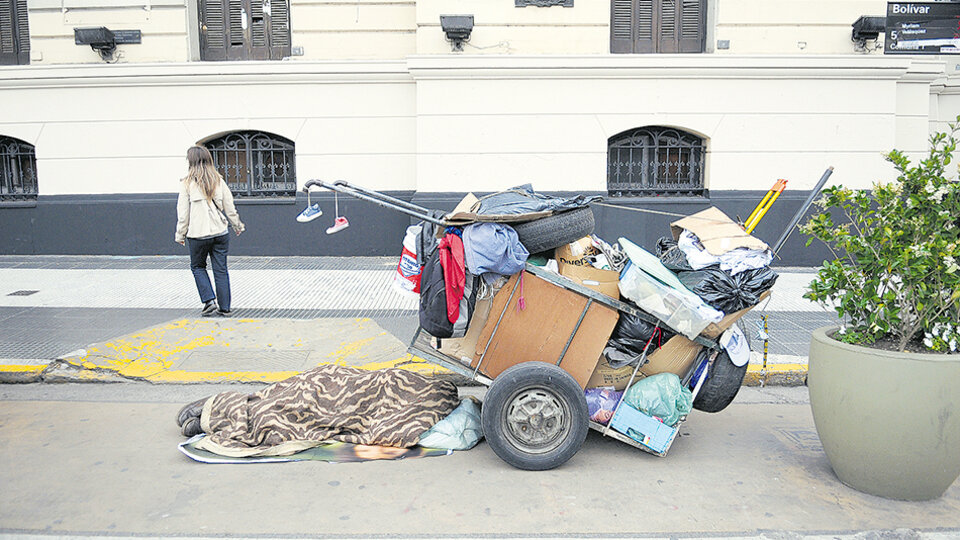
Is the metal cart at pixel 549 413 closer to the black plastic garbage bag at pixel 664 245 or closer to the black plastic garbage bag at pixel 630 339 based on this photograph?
the black plastic garbage bag at pixel 630 339

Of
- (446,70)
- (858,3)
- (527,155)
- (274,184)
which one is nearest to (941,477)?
(527,155)

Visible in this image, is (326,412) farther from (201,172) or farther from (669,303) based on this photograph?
(201,172)

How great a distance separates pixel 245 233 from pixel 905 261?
8999mm

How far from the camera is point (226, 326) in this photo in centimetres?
679

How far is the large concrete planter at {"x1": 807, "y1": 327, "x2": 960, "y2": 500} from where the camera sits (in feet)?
11.3

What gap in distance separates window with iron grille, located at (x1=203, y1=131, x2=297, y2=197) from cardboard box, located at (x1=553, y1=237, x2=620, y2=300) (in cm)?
724

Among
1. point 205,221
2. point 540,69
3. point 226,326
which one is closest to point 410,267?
point 226,326

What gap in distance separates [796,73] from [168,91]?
29.7 ft

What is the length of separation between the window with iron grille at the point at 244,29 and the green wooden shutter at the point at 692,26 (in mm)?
5860

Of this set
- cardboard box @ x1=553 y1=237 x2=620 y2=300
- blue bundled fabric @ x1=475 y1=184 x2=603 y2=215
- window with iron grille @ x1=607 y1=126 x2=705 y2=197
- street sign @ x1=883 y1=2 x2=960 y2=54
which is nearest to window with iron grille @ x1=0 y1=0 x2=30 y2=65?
window with iron grille @ x1=607 y1=126 x2=705 y2=197

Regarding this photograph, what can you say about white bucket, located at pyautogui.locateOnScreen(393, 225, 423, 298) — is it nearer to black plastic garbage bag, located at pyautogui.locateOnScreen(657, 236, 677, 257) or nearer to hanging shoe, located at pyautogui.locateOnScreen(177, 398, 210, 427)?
hanging shoe, located at pyautogui.locateOnScreen(177, 398, 210, 427)

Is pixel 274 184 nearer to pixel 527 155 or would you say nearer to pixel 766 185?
pixel 527 155

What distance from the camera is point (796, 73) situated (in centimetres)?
990

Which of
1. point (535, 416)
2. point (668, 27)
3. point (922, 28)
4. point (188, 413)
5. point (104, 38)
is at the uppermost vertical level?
point (668, 27)
